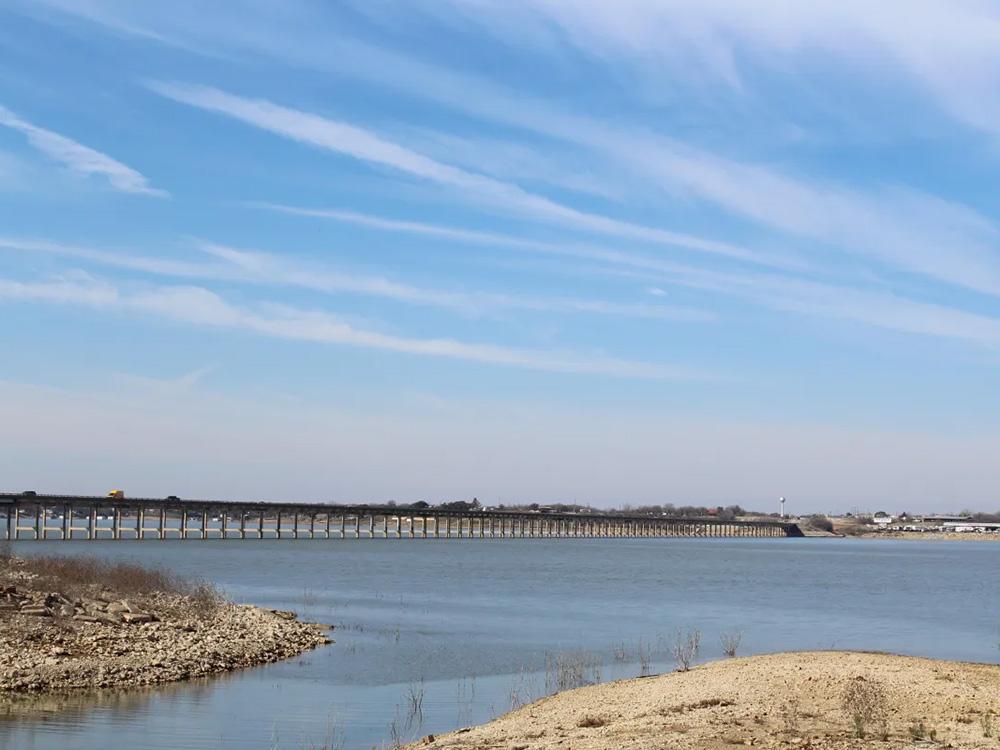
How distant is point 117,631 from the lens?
37594 millimetres

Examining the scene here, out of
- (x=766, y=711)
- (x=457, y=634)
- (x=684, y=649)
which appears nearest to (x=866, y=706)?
(x=766, y=711)

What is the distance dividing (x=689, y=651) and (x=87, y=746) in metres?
22.5

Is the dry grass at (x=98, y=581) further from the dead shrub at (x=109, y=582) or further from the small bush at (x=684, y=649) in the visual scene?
the small bush at (x=684, y=649)

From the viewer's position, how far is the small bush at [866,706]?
23.4m

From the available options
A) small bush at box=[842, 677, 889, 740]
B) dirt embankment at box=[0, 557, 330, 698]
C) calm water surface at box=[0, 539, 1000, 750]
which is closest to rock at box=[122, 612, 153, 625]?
dirt embankment at box=[0, 557, 330, 698]

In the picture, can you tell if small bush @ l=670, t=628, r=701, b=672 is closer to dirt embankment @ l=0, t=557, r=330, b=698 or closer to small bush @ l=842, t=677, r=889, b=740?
small bush @ l=842, t=677, r=889, b=740

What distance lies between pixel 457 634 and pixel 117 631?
16562 millimetres

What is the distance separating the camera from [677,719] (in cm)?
2461

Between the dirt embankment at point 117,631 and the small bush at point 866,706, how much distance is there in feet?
59.0

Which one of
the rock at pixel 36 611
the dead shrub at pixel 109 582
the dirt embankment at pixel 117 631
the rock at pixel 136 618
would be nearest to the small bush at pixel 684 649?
the dirt embankment at pixel 117 631

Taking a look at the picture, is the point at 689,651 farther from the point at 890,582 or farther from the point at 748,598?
the point at 890,582

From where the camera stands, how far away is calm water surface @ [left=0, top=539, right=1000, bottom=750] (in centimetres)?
2816

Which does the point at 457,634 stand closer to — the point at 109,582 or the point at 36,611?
the point at 109,582

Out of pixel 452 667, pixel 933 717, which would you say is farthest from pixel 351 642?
pixel 933 717
